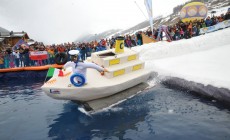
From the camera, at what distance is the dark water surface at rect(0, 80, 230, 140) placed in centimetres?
575

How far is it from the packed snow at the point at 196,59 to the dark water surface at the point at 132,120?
0.92 metres

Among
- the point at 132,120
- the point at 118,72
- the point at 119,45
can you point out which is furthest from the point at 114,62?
the point at 132,120

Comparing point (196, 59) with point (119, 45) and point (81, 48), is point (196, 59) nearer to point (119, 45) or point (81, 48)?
point (119, 45)

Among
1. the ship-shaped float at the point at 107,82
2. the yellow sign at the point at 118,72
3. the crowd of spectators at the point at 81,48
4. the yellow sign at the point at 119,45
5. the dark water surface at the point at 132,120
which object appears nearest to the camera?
the dark water surface at the point at 132,120

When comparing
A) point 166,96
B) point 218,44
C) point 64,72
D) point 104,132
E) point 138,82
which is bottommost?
point 104,132

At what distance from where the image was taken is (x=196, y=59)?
11.4 m

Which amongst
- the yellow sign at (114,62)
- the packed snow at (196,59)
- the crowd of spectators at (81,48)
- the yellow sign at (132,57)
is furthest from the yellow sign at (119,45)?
the crowd of spectators at (81,48)

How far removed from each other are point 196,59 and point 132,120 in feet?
21.0

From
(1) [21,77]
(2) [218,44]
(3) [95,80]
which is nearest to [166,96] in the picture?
(3) [95,80]

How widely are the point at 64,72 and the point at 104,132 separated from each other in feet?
10.3

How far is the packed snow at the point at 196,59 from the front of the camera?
8281 mm

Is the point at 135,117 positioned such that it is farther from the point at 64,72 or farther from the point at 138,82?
the point at 64,72

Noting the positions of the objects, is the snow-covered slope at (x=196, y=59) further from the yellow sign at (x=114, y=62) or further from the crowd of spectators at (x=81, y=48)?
the crowd of spectators at (x=81, y=48)

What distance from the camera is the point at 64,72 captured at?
8125 mm
